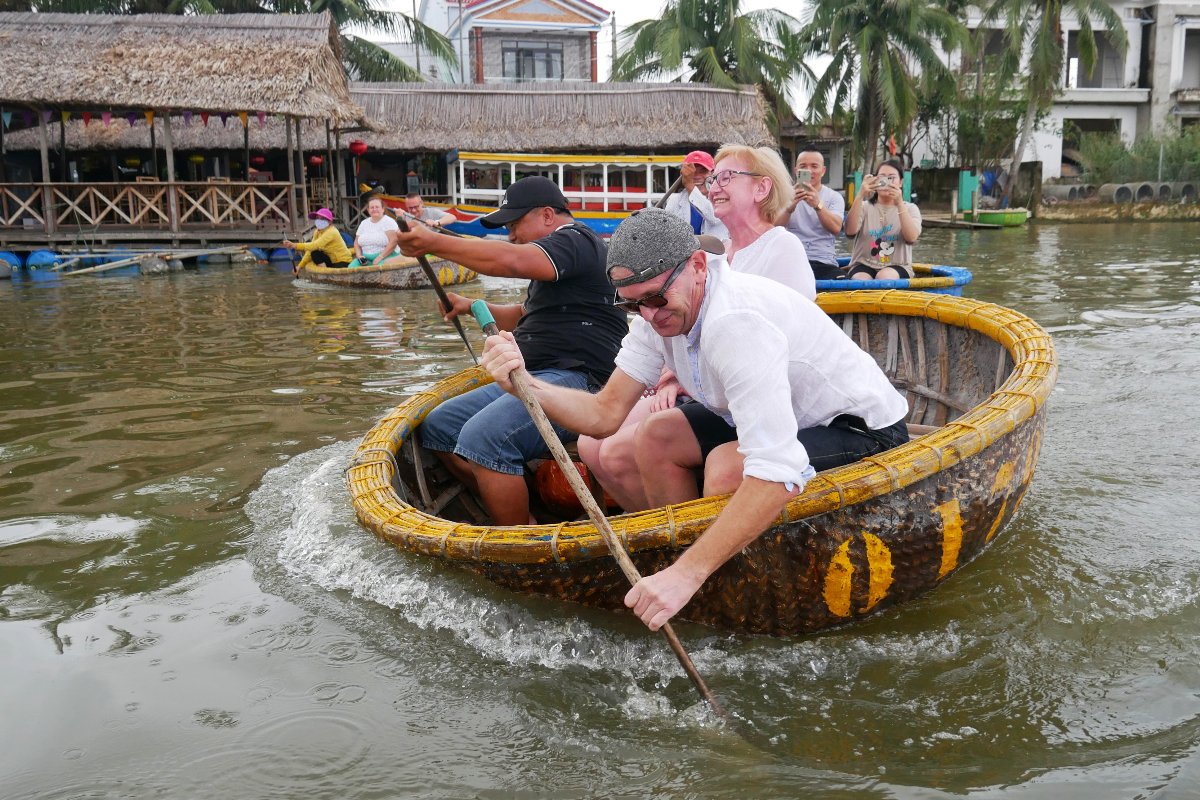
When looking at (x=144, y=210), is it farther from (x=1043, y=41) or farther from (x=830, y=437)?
(x=1043, y=41)

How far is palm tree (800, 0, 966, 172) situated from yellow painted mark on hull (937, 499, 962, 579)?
26.4 m

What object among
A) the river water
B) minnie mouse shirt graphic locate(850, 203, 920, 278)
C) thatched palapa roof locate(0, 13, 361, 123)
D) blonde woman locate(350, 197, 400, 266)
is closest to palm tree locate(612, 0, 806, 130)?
thatched palapa roof locate(0, 13, 361, 123)

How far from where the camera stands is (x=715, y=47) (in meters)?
29.4

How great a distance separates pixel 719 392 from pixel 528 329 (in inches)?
61.7

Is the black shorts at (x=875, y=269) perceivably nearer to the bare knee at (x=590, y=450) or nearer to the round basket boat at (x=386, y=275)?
the bare knee at (x=590, y=450)

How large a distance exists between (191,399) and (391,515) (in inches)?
174

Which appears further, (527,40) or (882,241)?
(527,40)

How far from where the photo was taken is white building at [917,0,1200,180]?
33.4 metres

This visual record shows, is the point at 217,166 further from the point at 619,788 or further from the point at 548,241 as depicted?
the point at 619,788

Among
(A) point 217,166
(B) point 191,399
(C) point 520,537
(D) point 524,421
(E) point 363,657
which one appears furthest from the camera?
(A) point 217,166

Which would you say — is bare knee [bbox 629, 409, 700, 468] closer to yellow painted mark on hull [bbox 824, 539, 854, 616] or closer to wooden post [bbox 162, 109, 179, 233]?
yellow painted mark on hull [bbox 824, 539, 854, 616]

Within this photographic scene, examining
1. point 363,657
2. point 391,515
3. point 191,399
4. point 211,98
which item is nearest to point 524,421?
point 391,515

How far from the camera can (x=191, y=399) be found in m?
7.23

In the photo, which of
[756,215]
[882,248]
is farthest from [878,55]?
[756,215]
